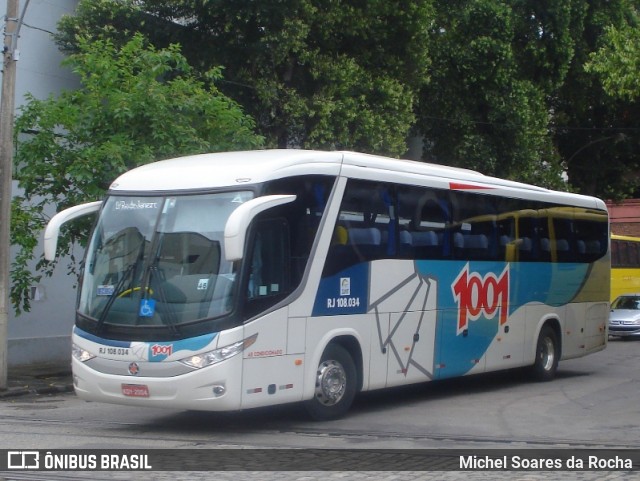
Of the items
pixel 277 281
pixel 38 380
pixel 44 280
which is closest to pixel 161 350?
pixel 277 281

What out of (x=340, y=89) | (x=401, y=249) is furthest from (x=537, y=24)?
(x=401, y=249)

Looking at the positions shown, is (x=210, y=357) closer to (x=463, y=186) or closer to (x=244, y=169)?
(x=244, y=169)

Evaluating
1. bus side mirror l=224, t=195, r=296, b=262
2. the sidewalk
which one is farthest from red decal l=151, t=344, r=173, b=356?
the sidewalk

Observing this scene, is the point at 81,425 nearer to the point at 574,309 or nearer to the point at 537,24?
the point at 574,309

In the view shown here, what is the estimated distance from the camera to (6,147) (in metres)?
16.4

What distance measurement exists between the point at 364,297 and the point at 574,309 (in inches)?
286

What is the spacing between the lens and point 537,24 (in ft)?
96.6

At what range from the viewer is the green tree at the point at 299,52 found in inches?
843

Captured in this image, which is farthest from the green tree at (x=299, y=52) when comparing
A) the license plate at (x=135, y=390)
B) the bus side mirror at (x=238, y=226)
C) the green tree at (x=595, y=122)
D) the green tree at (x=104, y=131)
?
the license plate at (x=135, y=390)

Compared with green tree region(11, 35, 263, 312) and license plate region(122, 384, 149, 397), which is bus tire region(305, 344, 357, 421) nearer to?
license plate region(122, 384, 149, 397)

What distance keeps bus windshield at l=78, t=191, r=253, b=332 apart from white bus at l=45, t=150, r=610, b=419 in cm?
2

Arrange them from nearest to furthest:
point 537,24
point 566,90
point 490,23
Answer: point 490,23 < point 537,24 < point 566,90

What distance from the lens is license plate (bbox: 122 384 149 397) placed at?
11.0 m

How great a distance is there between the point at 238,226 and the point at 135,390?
236 centimetres
